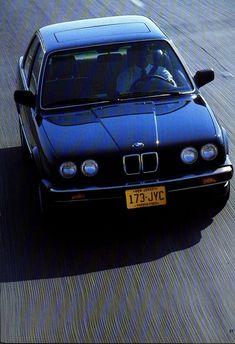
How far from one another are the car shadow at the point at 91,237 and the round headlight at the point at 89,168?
0.26m

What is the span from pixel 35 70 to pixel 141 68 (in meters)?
1.22

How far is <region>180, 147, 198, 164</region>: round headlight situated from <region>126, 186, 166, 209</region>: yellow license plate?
33 centimetres

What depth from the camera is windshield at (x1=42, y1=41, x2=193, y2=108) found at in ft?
30.2

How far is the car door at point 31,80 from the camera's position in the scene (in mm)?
9258

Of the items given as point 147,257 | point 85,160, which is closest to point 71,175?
point 85,160

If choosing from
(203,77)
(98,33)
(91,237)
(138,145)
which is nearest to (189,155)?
(138,145)

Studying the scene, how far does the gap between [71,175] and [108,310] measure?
5.15ft

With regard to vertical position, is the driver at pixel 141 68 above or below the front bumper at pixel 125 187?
above

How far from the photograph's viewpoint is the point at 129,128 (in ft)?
27.9

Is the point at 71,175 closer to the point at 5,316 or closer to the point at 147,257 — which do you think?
the point at 147,257

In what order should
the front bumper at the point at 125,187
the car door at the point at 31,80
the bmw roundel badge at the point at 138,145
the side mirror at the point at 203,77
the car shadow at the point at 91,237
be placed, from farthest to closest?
the side mirror at the point at 203,77 → the car door at the point at 31,80 → the bmw roundel badge at the point at 138,145 → the front bumper at the point at 125,187 → the car shadow at the point at 91,237

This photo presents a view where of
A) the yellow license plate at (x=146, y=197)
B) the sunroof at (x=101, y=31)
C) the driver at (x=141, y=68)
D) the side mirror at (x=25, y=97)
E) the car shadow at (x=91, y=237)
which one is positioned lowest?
the car shadow at (x=91, y=237)

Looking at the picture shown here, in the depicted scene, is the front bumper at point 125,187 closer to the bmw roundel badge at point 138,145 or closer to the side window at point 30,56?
the bmw roundel badge at point 138,145

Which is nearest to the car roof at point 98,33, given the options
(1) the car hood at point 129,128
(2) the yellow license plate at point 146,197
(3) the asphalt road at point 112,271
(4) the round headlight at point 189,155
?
(1) the car hood at point 129,128
